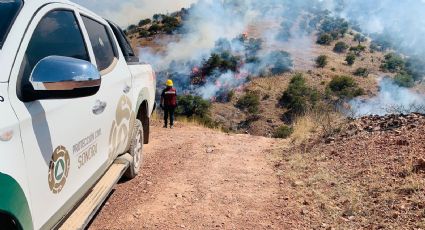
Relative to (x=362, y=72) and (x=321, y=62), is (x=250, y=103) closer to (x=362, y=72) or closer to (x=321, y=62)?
(x=321, y=62)

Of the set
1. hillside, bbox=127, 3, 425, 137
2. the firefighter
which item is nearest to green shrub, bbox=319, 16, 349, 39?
hillside, bbox=127, 3, 425, 137

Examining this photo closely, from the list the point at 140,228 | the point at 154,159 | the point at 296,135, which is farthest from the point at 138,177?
the point at 296,135

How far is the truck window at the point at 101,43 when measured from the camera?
371cm

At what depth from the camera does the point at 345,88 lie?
116ft

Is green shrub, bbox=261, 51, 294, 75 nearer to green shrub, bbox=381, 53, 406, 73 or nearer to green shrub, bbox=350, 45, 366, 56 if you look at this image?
green shrub, bbox=350, 45, 366, 56

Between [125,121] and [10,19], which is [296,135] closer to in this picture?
[125,121]

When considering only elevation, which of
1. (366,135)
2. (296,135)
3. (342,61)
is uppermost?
(366,135)

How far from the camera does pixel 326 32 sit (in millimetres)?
57625

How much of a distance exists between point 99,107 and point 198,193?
2.32m

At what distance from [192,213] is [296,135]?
477 centimetres

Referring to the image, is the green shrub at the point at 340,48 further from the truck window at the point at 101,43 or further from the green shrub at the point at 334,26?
the truck window at the point at 101,43

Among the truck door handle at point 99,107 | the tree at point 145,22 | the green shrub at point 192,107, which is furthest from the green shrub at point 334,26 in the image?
the truck door handle at point 99,107

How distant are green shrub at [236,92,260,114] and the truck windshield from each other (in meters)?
28.9

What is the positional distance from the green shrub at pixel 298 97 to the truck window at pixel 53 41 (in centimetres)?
2763
